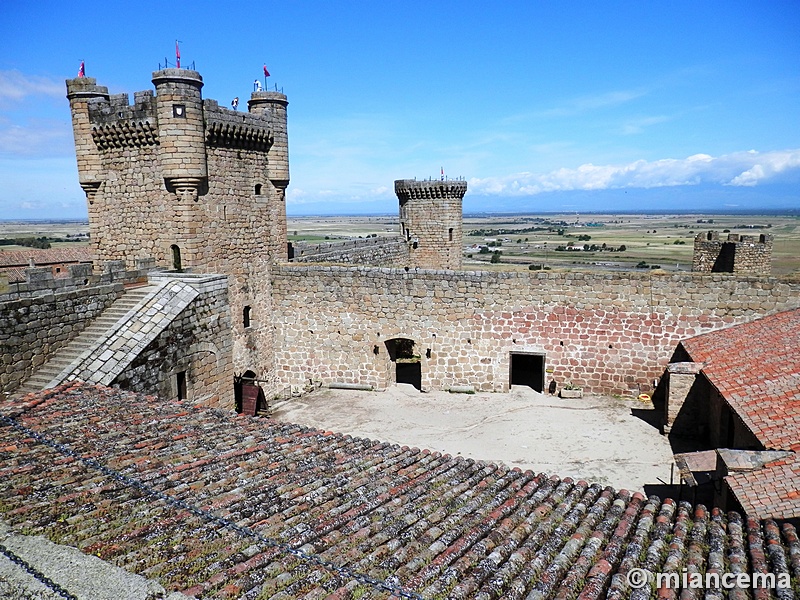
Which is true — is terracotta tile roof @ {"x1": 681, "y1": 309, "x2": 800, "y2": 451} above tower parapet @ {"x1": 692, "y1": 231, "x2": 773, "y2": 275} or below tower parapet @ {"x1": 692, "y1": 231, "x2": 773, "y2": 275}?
below

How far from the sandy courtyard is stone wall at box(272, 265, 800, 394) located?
64cm

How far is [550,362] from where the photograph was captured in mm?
15359

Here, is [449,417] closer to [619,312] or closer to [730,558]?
[619,312]

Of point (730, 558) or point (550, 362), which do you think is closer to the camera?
point (730, 558)

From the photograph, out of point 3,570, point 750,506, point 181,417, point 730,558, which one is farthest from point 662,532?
point 181,417

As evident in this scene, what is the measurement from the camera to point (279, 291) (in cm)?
1653

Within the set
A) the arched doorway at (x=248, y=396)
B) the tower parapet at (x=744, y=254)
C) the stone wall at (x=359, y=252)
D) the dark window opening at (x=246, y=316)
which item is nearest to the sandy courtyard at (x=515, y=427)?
the arched doorway at (x=248, y=396)

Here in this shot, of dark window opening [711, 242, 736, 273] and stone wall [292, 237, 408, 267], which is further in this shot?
stone wall [292, 237, 408, 267]

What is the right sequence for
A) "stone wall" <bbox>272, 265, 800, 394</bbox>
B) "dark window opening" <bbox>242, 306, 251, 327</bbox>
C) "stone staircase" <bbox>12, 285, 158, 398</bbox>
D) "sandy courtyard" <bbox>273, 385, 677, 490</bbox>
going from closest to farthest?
"stone staircase" <bbox>12, 285, 158, 398</bbox> < "sandy courtyard" <bbox>273, 385, 677, 490</bbox> < "stone wall" <bbox>272, 265, 800, 394</bbox> < "dark window opening" <bbox>242, 306, 251, 327</bbox>

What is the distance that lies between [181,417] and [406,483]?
3.38 meters

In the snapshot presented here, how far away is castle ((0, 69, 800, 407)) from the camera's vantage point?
11.7 meters

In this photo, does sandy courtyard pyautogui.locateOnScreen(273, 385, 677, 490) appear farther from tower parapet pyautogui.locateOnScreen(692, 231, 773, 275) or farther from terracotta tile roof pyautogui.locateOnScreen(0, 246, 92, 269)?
terracotta tile roof pyautogui.locateOnScreen(0, 246, 92, 269)

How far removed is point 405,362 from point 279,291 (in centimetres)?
549

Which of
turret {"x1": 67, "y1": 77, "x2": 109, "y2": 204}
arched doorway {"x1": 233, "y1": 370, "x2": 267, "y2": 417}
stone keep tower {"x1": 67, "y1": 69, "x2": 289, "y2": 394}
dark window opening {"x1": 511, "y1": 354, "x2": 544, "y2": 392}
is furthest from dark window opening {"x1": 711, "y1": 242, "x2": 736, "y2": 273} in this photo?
turret {"x1": 67, "y1": 77, "x2": 109, "y2": 204}
